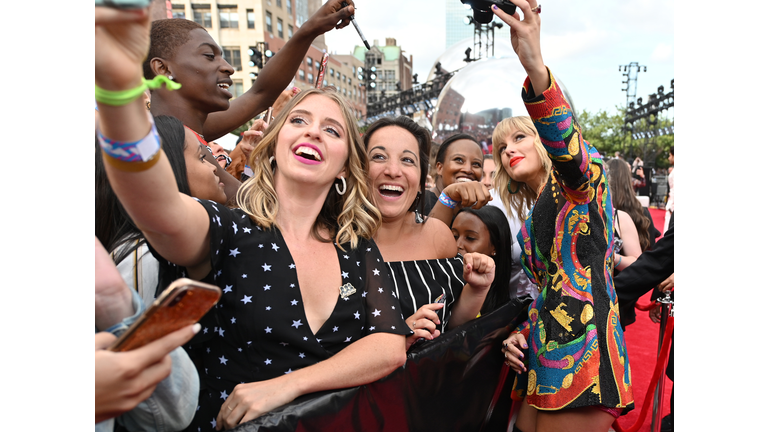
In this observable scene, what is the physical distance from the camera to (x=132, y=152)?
69 centimetres

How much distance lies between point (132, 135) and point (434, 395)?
138cm

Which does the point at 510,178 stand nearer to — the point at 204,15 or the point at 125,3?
the point at 125,3

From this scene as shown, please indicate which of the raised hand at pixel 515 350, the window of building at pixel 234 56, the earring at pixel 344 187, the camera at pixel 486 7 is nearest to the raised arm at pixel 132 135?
the earring at pixel 344 187

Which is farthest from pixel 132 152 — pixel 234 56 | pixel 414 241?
pixel 234 56

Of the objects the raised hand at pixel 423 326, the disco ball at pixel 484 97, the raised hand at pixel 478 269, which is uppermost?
the disco ball at pixel 484 97

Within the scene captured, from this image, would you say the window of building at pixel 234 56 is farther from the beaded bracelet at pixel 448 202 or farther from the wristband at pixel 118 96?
the wristband at pixel 118 96

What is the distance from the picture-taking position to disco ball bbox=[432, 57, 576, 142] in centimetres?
538

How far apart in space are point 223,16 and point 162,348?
1833 inches

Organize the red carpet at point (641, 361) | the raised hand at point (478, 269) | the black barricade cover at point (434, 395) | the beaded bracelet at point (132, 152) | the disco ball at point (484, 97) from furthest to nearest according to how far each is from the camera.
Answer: the disco ball at point (484, 97), the red carpet at point (641, 361), the raised hand at point (478, 269), the black barricade cover at point (434, 395), the beaded bracelet at point (132, 152)

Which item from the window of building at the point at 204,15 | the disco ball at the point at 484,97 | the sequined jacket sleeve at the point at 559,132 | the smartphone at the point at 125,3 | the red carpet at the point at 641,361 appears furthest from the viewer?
the window of building at the point at 204,15

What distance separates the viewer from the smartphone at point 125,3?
0.55 metres

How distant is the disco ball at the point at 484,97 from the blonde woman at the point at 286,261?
4100 millimetres

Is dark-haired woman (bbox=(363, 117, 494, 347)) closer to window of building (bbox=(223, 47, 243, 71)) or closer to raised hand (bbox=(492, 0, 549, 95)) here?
raised hand (bbox=(492, 0, 549, 95))

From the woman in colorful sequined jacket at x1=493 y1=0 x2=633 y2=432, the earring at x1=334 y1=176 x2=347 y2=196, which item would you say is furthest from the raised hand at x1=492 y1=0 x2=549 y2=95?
the earring at x1=334 y1=176 x2=347 y2=196
